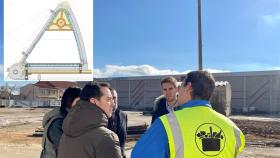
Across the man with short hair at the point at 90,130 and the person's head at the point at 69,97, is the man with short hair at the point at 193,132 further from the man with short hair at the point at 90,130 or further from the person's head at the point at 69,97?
the person's head at the point at 69,97

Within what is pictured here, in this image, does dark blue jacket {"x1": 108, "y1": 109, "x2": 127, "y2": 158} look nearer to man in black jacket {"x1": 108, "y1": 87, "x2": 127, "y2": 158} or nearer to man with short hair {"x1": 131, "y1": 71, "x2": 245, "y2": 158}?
man in black jacket {"x1": 108, "y1": 87, "x2": 127, "y2": 158}

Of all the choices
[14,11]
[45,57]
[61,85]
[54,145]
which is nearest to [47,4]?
[14,11]

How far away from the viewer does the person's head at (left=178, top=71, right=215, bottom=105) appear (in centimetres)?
241

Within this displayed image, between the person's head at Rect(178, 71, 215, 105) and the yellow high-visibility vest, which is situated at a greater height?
the person's head at Rect(178, 71, 215, 105)

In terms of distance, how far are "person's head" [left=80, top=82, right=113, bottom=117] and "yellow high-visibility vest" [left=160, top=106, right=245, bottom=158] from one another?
0.74 m

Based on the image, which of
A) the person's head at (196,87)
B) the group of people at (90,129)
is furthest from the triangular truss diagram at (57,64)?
the person's head at (196,87)

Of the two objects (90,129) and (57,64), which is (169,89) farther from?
(90,129)

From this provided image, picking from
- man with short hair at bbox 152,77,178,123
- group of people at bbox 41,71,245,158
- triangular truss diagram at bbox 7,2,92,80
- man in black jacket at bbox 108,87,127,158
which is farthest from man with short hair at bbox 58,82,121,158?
triangular truss diagram at bbox 7,2,92,80

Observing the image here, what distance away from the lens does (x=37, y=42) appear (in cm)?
598

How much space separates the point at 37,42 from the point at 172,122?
4292mm

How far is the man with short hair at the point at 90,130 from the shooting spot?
2.57 meters

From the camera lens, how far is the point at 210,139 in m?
2.23

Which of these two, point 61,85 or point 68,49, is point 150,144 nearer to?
point 68,49

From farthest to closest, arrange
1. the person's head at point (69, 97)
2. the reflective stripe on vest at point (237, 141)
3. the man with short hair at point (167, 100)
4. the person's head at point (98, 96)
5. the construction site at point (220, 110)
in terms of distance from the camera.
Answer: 1. the construction site at point (220, 110)
2. the man with short hair at point (167, 100)
3. the person's head at point (69, 97)
4. the person's head at point (98, 96)
5. the reflective stripe on vest at point (237, 141)
